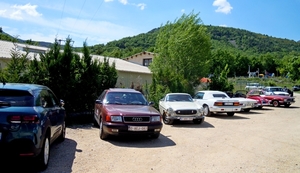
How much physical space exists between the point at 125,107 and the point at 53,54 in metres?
→ 5.08

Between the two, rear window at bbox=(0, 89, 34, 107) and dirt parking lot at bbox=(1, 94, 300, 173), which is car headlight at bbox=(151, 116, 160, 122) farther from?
rear window at bbox=(0, 89, 34, 107)

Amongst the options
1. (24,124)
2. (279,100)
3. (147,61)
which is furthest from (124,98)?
(147,61)

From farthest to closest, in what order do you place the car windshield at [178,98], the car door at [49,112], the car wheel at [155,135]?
the car windshield at [178,98]
the car wheel at [155,135]
the car door at [49,112]

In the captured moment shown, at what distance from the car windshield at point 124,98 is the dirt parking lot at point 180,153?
4.41ft

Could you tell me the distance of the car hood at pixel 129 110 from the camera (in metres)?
7.85

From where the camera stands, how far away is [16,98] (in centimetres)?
500

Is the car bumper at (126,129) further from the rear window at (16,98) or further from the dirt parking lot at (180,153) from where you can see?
the rear window at (16,98)

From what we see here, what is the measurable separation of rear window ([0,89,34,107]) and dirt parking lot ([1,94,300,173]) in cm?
147

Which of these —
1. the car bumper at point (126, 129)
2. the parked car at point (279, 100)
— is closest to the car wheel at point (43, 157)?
the car bumper at point (126, 129)

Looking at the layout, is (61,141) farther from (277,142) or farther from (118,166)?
(277,142)

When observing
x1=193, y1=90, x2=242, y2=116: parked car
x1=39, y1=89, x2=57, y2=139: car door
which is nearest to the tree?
x1=193, y1=90, x2=242, y2=116: parked car

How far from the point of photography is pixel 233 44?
10900 cm

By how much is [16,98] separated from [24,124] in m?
0.82

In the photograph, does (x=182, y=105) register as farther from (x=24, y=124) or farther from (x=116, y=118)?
(x=24, y=124)
